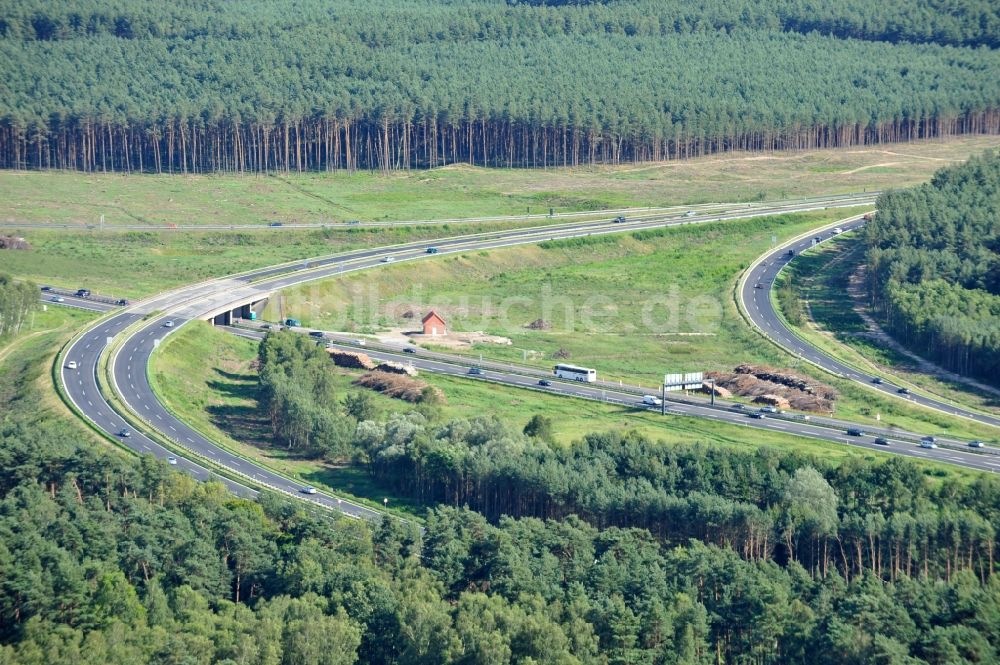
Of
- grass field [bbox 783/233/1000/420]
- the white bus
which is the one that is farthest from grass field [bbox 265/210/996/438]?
grass field [bbox 783/233/1000/420]

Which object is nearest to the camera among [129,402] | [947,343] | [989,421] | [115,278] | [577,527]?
[577,527]

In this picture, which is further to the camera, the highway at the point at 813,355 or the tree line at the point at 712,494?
the highway at the point at 813,355

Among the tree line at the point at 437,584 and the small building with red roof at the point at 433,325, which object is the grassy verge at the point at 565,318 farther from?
the tree line at the point at 437,584

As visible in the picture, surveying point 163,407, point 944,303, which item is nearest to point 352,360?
point 163,407

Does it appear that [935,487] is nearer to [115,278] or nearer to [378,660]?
[378,660]

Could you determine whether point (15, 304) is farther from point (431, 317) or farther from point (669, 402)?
point (669, 402)

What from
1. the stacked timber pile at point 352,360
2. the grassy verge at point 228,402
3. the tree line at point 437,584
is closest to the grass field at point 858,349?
the tree line at point 437,584

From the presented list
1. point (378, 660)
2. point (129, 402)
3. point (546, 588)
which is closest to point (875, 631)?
point (546, 588)
